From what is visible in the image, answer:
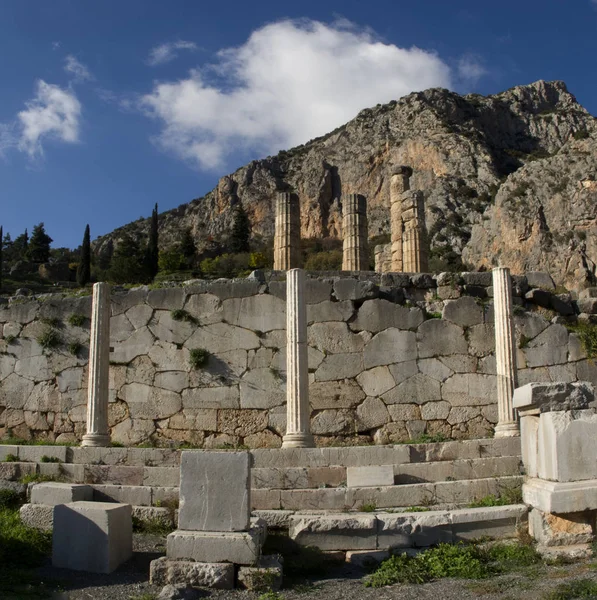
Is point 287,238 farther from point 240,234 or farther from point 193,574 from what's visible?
point 240,234

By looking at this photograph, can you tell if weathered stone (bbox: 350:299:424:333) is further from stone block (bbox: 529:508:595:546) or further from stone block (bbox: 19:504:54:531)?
stone block (bbox: 19:504:54:531)

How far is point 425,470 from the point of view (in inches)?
403

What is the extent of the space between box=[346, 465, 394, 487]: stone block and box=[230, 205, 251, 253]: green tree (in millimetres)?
62929

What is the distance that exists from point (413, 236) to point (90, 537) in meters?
16.2

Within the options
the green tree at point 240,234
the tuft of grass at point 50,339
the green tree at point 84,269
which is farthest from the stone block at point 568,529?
the green tree at point 240,234

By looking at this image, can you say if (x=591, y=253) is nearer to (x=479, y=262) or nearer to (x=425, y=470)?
(x=479, y=262)

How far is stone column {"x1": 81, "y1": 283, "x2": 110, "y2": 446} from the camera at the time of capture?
42.4ft

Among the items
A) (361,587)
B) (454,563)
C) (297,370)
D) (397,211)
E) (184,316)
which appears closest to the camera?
(361,587)

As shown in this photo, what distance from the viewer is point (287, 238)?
2112 centimetres

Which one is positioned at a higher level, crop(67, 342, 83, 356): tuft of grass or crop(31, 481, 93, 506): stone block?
crop(67, 342, 83, 356): tuft of grass

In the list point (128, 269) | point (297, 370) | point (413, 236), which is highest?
point (128, 269)

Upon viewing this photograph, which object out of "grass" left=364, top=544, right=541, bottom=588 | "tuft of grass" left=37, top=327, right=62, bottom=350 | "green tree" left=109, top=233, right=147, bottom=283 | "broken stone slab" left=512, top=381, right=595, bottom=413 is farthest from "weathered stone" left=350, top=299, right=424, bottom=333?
"green tree" left=109, top=233, right=147, bottom=283

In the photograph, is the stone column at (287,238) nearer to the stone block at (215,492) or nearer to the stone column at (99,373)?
the stone column at (99,373)

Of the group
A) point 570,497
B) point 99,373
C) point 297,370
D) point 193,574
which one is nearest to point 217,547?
point 193,574
